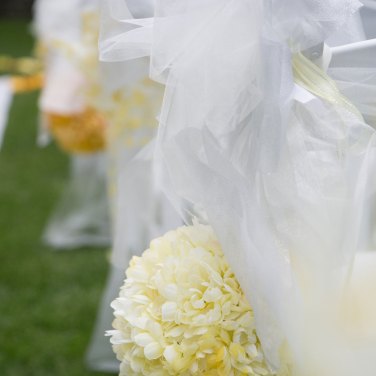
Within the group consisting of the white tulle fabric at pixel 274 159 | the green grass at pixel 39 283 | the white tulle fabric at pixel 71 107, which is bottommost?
the green grass at pixel 39 283

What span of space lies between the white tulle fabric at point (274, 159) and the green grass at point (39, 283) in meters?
1.58

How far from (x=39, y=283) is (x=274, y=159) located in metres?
2.35

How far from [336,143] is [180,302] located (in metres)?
0.28

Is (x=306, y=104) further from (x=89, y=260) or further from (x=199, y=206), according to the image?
(x=89, y=260)

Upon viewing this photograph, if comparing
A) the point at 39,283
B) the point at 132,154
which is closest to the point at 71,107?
the point at 39,283

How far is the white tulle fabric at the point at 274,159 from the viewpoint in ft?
3.39

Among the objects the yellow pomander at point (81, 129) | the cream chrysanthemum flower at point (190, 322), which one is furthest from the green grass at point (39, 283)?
the cream chrysanthemum flower at point (190, 322)

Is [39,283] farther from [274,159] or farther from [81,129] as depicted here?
[274,159]

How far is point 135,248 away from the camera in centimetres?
229

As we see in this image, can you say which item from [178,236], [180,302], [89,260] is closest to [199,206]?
[178,236]

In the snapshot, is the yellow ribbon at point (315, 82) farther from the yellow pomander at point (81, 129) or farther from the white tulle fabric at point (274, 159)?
the yellow pomander at point (81, 129)

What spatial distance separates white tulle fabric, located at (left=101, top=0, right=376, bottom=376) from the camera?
3.39 ft

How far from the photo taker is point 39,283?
3252 mm

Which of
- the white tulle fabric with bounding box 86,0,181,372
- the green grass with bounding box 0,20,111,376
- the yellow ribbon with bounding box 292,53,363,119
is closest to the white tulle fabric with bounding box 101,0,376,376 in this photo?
the yellow ribbon with bounding box 292,53,363,119
